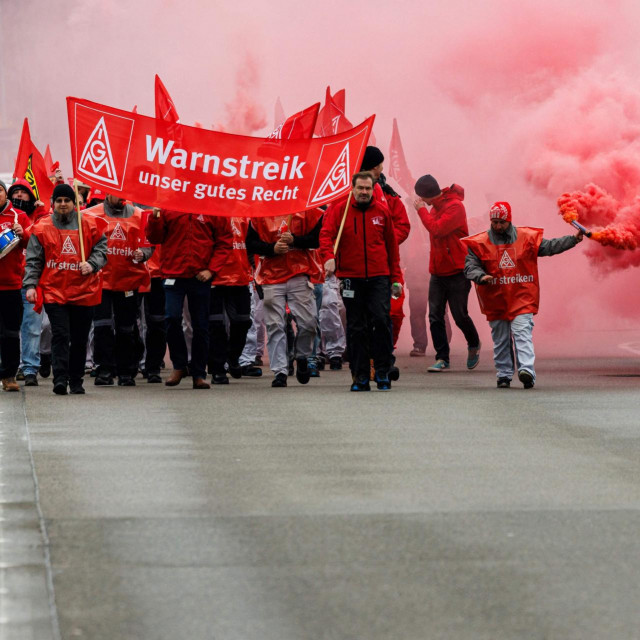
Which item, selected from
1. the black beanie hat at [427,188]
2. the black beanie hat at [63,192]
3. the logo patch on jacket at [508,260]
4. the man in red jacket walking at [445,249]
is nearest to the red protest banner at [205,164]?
the black beanie hat at [63,192]

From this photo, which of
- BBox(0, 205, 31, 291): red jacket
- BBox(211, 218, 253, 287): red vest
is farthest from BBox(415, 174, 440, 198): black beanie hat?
BBox(0, 205, 31, 291): red jacket

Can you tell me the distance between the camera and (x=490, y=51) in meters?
26.1

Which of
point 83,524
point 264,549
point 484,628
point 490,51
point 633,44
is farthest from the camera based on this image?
point 490,51

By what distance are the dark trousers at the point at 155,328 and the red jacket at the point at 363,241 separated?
2039mm

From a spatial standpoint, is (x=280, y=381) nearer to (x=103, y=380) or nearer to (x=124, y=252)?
(x=103, y=380)

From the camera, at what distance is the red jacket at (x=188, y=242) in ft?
38.5

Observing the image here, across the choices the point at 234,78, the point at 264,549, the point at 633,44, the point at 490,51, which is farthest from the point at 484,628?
the point at 234,78

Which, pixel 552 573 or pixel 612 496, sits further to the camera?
pixel 612 496

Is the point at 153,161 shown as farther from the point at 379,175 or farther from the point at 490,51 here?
the point at 490,51

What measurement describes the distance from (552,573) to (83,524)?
181 cm

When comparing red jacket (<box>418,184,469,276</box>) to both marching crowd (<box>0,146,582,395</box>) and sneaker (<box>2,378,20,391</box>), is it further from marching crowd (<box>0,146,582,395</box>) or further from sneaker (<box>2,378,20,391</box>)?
sneaker (<box>2,378,20,391</box>)

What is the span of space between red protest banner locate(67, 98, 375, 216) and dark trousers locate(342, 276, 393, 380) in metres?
0.95

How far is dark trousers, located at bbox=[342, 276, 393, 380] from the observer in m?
11.3

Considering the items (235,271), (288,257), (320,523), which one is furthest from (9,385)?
(320,523)
